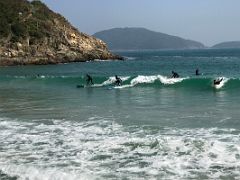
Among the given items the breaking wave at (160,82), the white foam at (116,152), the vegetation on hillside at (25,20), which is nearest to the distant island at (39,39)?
the vegetation on hillside at (25,20)

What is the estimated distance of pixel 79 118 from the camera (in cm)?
2123

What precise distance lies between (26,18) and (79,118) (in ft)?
299

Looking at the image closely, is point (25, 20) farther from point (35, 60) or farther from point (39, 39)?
point (35, 60)

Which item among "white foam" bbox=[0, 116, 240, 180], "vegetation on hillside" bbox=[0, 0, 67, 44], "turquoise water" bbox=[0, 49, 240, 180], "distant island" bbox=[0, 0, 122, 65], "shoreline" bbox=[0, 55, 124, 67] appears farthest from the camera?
"vegetation on hillside" bbox=[0, 0, 67, 44]

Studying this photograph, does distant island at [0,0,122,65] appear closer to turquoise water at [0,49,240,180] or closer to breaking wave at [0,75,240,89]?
breaking wave at [0,75,240,89]

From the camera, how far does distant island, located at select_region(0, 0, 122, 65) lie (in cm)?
9431

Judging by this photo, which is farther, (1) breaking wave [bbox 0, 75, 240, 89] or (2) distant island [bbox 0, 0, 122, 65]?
(2) distant island [bbox 0, 0, 122, 65]

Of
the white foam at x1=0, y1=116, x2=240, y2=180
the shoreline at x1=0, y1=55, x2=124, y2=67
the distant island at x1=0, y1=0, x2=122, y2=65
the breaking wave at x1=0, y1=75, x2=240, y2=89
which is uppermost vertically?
the distant island at x1=0, y1=0, x2=122, y2=65

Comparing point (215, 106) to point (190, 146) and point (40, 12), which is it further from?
point (40, 12)

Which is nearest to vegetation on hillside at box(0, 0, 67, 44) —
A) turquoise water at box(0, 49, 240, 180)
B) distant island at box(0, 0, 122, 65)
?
distant island at box(0, 0, 122, 65)

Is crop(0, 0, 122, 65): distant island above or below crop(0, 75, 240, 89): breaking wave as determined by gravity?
above

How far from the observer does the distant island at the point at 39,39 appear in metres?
94.3

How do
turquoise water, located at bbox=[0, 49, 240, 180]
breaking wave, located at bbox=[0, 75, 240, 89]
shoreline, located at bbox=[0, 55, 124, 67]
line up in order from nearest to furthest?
turquoise water, located at bbox=[0, 49, 240, 180]
breaking wave, located at bbox=[0, 75, 240, 89]
shoreline, located at bbox=[0, 55, 124, 67]

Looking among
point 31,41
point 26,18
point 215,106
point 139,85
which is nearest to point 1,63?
point 31,41
